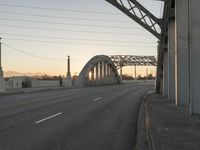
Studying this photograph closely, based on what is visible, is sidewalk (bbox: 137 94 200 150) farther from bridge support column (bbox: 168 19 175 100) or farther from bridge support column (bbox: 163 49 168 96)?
bridge support column (bbox: 163 49 168 96)

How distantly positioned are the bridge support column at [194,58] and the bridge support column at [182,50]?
10.4 ft

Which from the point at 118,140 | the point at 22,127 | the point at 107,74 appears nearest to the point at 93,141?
the point at 118,140

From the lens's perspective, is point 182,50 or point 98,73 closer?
point 182,50

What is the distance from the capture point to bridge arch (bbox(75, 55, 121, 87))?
77062 millimetres

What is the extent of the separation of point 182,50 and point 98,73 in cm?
6954

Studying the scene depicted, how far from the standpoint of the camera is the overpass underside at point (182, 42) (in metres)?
14.1

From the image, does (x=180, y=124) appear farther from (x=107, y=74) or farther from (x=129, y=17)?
(x=107, y=74)

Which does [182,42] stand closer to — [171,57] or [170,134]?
[171,57]

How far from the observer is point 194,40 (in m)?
14.1

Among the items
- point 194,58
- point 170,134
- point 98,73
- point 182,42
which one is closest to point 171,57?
point 182,42

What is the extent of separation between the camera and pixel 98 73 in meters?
87.2

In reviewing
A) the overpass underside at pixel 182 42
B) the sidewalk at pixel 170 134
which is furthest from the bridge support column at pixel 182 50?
the sidewalk at pixel 170 134

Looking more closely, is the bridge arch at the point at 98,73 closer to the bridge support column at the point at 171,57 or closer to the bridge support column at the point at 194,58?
the bridge support column at the point at 171,57

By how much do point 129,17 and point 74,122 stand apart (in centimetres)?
1654
